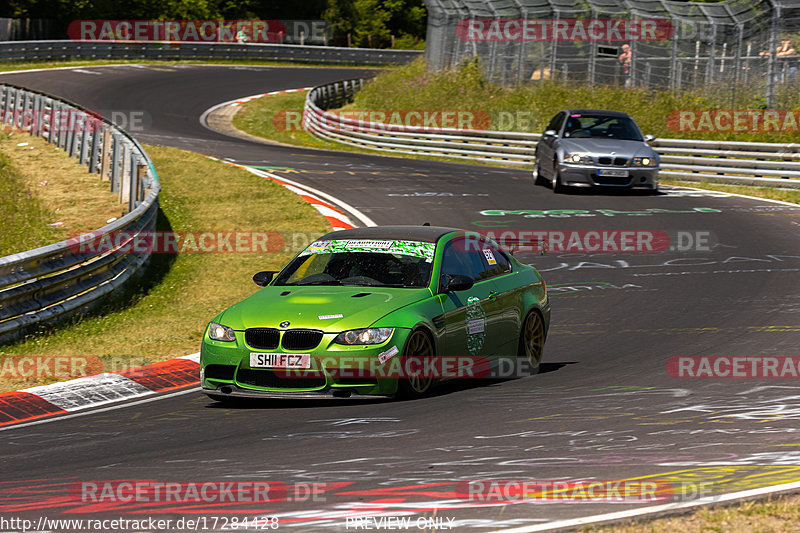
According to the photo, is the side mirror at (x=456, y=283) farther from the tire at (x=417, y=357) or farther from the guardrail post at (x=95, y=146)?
the guardrail post at (x=95, y=146)

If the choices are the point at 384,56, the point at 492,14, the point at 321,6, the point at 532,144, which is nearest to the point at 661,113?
the point at 532,144

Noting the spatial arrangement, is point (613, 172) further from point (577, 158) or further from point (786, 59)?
point (786, 59)

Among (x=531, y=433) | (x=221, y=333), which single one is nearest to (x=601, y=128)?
(x=221, y=333)

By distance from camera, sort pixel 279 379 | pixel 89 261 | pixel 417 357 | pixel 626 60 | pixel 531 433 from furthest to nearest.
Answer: pixel 626 60, pixel 89 261, pixel 417 357, pixel 279 379, pixel 531 433

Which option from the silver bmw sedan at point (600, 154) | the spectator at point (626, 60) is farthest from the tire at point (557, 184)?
the spectator at point (626, 60)

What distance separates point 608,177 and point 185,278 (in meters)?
10.1

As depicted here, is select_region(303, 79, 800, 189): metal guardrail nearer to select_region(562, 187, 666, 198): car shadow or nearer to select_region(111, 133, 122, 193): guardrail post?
select_region(562, 187, 666, 198): car shadow

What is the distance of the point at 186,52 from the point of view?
60.7 metres

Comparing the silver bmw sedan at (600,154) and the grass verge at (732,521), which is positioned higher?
the silver bmw sedan at (600,154)

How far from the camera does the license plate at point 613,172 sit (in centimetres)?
2253

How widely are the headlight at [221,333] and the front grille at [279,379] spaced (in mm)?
281

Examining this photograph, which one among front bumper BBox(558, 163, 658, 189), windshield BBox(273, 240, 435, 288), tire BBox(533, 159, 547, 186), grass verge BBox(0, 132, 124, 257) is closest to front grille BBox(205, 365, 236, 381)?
windshield BBox(273, 240, 435, 288)

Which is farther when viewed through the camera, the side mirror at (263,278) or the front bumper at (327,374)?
the side mirror at (263,278)

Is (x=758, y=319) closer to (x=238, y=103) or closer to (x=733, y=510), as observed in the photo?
(x=733, y=510)
